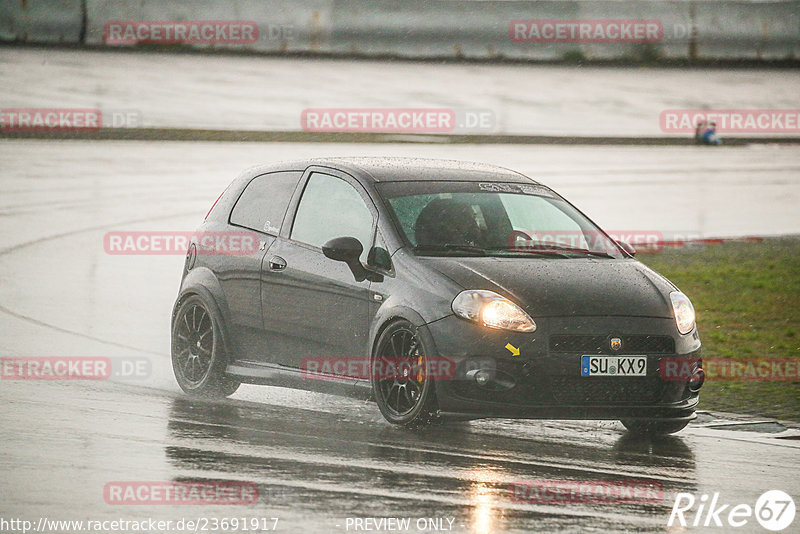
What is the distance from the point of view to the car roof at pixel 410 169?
10360 millimetres

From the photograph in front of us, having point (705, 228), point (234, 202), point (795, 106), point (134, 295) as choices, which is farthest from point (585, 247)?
point (795, 106)

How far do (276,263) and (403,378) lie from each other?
1424 mm

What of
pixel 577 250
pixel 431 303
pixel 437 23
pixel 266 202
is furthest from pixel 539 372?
pixel 437 23

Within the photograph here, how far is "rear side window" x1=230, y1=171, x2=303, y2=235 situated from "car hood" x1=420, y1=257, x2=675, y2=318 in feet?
5.12

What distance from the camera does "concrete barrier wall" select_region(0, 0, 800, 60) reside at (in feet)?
139

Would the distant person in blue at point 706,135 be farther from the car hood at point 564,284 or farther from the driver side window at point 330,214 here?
the car hood at point 564,284

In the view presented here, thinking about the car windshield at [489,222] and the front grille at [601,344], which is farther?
the car windshield at [489,222]

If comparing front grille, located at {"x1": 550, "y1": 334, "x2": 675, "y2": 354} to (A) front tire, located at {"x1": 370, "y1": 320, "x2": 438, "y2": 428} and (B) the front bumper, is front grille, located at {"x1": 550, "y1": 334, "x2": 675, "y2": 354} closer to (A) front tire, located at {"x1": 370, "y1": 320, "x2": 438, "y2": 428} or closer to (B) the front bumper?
(B) the front bumper

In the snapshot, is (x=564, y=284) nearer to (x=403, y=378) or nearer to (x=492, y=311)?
(x=492, y=311)

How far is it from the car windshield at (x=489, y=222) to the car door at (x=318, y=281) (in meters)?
0.26

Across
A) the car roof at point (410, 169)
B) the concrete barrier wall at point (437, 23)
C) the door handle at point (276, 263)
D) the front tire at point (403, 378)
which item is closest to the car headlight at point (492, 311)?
the front tire at point (403, 378)

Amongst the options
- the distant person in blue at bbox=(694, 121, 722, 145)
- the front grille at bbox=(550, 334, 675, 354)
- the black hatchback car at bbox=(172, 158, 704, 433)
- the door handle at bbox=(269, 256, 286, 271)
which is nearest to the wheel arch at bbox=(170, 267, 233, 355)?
the black hatchback car at bbox=(172, 158, 704, 433)

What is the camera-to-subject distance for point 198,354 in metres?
11.1

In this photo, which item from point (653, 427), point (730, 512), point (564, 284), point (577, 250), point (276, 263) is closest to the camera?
point (730, 512)
